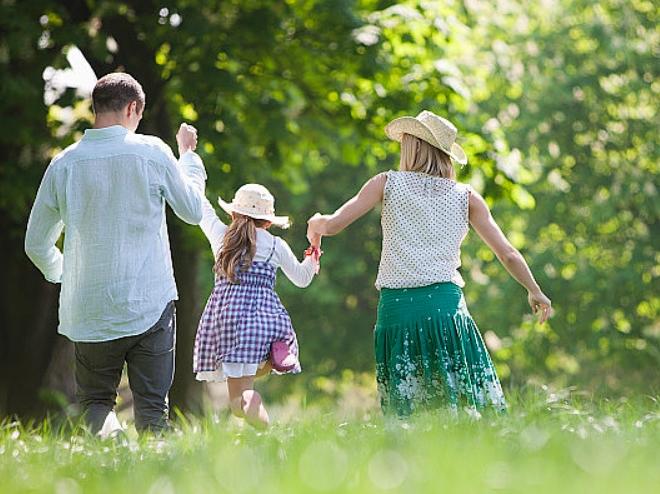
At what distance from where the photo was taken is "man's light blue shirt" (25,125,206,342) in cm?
575

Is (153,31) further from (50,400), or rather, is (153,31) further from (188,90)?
(50,400)

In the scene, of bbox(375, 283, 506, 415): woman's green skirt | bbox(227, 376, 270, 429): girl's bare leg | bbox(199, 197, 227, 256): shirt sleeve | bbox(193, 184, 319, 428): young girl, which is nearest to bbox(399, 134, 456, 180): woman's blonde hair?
bbox(375, 283, 506, 415): woman's green skirt

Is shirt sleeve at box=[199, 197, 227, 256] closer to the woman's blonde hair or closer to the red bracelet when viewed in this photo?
the red bracelet

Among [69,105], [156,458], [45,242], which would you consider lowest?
[156,458]

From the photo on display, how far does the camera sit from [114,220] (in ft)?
18.9

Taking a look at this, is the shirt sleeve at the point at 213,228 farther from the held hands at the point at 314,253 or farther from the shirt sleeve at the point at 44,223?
the shirt sleeve at the point at 44,223

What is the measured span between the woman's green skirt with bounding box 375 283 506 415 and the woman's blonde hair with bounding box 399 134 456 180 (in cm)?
62

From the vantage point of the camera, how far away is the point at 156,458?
4.38 metres

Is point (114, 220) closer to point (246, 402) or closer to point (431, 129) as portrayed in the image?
point (246, 402)

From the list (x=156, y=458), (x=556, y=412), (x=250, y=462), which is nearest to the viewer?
(x=250, y=462)

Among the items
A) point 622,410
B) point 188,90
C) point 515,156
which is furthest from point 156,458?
point 515,156

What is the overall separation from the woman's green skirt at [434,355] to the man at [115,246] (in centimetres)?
117

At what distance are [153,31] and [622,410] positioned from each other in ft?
22.2

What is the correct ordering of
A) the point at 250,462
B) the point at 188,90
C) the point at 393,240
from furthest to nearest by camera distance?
the point at 188,90, the point at 393,240, the point at 250,462
